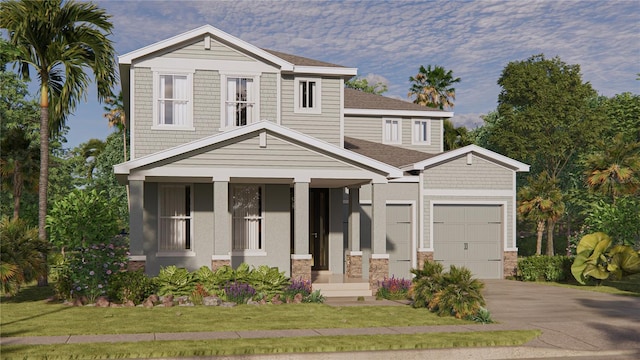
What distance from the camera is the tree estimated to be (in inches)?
1818

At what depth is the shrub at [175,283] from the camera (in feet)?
58.1

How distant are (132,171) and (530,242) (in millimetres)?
34861

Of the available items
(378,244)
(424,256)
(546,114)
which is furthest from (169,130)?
(546,114)

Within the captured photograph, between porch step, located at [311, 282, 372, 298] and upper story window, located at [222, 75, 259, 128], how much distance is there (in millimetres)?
5876

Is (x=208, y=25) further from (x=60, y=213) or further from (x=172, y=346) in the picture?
(x=172, y=346)

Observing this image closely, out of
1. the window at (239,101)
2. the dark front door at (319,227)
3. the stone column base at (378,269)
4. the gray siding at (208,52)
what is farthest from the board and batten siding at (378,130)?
the stone column base at (378,269)

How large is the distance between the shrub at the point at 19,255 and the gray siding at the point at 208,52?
22.9 ft

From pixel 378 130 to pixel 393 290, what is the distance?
1291cm

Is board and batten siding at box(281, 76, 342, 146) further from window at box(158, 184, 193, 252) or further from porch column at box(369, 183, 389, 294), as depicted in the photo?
window at box(158, 184, 193, 252)

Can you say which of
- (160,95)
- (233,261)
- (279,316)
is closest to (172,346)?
(279,316)

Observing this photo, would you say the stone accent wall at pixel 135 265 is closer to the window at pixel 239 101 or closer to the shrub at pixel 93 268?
the shrub at pixel 93 268

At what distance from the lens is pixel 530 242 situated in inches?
1844

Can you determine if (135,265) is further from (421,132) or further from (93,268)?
(421,132)

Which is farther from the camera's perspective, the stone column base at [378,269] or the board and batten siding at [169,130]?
the board and batten siding at [169,130]
